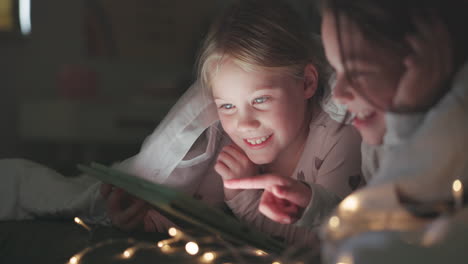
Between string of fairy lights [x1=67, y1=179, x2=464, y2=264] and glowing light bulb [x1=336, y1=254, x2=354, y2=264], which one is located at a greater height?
string of fairy lights [x1=67, y1=179, x2=464, y2=264]

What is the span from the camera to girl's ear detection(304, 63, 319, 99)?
0.88m

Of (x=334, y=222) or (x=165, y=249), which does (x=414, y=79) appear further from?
(x=165, y=249)

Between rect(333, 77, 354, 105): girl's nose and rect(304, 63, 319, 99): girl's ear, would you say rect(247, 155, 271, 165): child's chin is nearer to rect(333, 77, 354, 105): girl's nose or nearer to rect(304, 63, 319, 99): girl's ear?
rect(304, 63, 319, 99): girl's ear

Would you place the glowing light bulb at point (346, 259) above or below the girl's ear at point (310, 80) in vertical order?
below

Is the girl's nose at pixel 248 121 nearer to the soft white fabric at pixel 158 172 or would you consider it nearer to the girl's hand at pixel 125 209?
the soft white fabric at pixel 158 172

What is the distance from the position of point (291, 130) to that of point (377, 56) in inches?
15.1

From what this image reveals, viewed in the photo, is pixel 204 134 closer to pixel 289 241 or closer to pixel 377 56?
pixel 289 241

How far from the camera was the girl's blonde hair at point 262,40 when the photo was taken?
83 centimetres

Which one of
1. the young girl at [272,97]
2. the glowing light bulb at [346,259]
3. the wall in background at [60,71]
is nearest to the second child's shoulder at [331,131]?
the young girl at [272,97]

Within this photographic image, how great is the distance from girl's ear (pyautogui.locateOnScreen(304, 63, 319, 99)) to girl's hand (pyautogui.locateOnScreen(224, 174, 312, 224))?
247mm

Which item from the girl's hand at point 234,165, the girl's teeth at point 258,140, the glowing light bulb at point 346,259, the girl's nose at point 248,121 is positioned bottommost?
the glowing light bulb at point 346,259

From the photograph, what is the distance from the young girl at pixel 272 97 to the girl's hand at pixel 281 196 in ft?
0.38

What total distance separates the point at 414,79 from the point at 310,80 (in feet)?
1.38

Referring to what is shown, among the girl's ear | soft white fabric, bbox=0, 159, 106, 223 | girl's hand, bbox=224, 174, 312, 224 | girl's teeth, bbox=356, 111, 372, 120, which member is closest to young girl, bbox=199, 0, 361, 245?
the girl's ear
